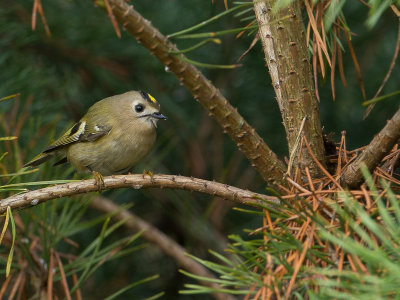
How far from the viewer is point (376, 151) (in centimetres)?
99

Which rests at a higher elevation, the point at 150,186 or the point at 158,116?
the point at 158,116

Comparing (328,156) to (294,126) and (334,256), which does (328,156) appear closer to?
(294,126)

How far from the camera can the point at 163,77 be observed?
2.36 meters

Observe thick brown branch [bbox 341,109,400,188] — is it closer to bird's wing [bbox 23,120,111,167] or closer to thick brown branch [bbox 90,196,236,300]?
thick brown branch [bbox 90,196,236,300]

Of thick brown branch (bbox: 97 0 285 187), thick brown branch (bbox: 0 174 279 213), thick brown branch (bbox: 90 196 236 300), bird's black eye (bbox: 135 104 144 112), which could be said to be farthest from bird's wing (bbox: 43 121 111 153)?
thick brown branch (bbox: 97 0 285 187)

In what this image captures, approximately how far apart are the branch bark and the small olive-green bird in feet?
3.70

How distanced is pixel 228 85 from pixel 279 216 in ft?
4.76

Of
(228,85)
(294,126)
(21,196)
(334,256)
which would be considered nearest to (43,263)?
(21,196)

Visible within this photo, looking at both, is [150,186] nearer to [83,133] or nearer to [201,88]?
[201,88]

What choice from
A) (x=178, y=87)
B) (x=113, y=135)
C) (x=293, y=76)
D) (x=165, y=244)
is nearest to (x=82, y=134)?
(x=113, y=135)

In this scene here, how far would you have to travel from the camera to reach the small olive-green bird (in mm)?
2305

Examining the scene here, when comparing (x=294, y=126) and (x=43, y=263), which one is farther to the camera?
(x=43, y=263)

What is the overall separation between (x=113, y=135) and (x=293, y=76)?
52.4 inches

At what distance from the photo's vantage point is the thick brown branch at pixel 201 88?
1.19 m
